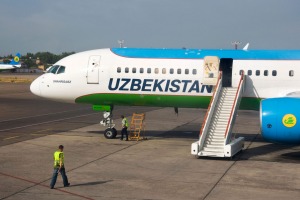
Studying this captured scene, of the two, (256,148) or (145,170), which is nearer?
(145,170)

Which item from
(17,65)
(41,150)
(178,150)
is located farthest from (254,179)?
(17,65)

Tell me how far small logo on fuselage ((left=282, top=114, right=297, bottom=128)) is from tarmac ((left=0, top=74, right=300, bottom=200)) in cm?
198

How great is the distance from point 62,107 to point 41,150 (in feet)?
87.1

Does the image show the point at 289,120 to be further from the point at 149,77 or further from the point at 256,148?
the point at 149,77

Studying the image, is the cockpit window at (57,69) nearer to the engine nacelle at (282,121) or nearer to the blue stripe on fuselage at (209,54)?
the blue stripe on fuselage at (209,54)

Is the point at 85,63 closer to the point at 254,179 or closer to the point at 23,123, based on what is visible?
the point at 23,123

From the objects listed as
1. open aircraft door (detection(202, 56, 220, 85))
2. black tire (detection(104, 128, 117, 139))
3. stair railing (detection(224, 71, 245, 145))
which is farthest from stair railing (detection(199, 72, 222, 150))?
black tire (detection(104, 128, 117, 139))

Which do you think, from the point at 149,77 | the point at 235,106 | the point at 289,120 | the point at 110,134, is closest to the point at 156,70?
the point at 149,77

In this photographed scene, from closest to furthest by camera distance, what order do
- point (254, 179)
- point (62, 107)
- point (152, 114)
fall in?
1. point (254, 179)
2. point (152, 114)
3. point (62, 107)

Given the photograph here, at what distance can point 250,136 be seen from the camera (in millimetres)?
30094

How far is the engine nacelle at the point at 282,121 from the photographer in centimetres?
2034

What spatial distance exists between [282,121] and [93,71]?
12.0 meters

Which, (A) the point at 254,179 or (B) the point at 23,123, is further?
(B) the point at 23,123

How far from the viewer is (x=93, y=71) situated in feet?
88.5
